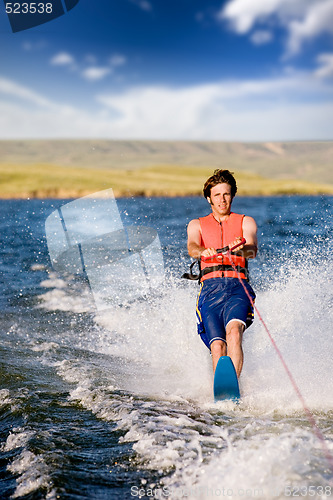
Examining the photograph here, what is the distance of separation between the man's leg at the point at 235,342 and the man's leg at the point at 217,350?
0.08 m

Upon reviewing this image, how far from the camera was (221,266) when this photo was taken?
17.5ft

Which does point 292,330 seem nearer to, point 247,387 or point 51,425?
point 247,387

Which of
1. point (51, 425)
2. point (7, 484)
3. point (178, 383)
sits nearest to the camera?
point (7, 484)

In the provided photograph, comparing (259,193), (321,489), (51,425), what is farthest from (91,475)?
(259,193)

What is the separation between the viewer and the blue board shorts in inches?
196

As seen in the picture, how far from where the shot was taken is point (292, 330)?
6762 mm

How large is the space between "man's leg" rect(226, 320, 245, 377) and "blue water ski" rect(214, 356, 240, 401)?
0.14 meters

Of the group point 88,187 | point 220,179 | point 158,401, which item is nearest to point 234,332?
point 158,401

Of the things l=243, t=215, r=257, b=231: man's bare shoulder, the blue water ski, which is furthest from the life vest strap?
the blue water ski

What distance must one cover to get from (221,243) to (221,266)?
288mm

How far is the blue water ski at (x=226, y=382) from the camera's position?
4.47 m

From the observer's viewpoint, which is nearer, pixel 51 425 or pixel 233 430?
pixel 233 430

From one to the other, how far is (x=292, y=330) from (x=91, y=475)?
4196 mm

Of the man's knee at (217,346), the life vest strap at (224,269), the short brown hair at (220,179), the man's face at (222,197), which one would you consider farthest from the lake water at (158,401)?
the short brown hair at (220,179)
